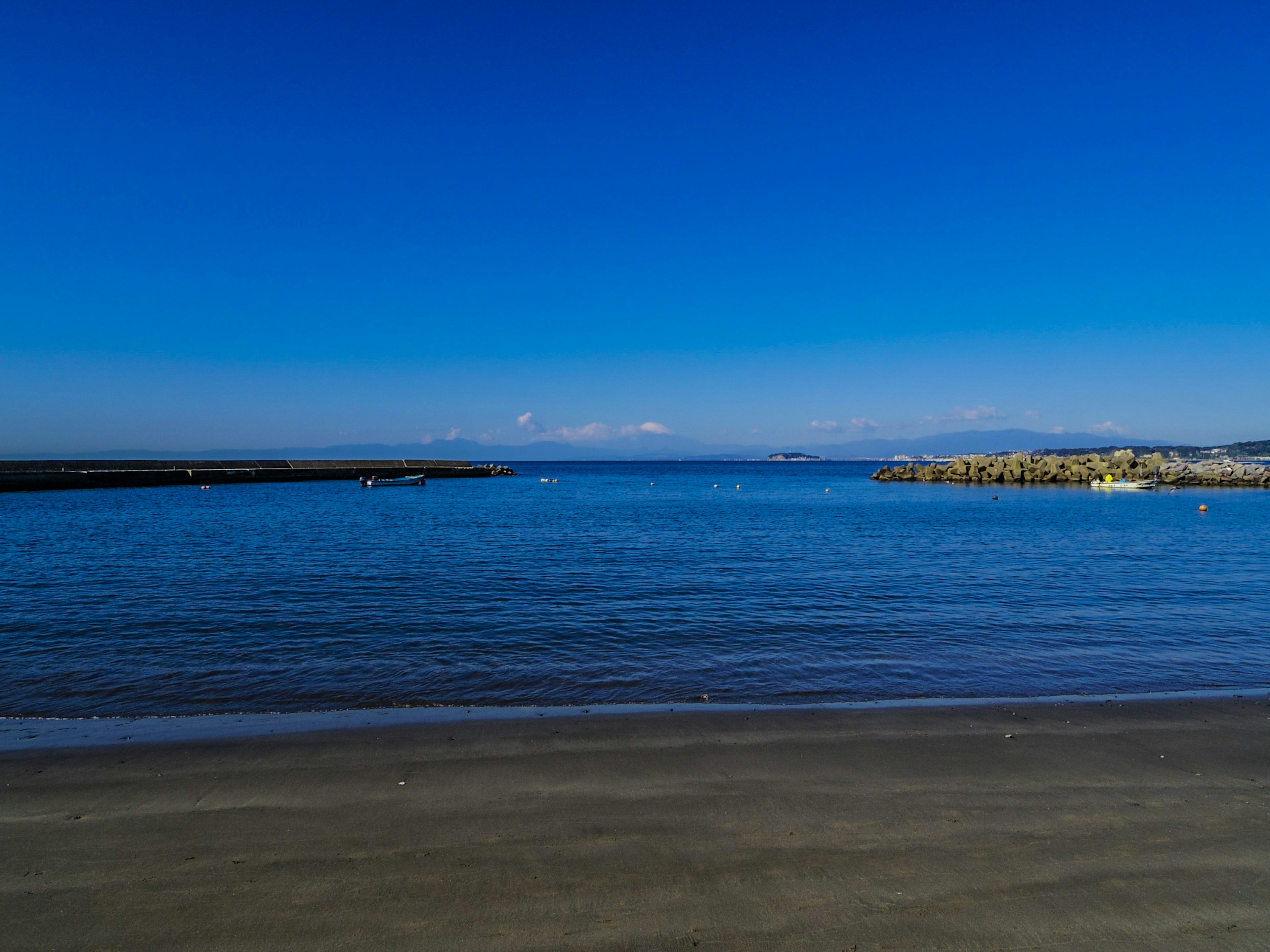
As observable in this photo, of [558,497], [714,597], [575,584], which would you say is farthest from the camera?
[558,497]

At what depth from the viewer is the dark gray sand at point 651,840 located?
4.44 meters

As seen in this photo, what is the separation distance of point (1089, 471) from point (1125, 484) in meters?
12.9

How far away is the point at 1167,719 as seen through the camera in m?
8.60

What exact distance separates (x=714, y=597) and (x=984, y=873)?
12.1 metres

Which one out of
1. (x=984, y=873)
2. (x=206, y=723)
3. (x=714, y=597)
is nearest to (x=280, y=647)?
(x=206, y=723)

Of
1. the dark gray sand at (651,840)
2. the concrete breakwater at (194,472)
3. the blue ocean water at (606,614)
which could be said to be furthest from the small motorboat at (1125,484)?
the concrete breakwater at (194,472)

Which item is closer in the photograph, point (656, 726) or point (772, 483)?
point (656, 726)

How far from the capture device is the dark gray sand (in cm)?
444

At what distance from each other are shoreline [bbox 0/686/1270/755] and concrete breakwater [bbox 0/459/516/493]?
71.8 meters

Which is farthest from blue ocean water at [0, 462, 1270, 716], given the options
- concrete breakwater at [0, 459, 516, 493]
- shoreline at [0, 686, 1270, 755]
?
concrete breakwater at [0, 459, 516, 493]

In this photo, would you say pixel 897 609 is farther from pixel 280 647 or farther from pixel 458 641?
pixel 280 647

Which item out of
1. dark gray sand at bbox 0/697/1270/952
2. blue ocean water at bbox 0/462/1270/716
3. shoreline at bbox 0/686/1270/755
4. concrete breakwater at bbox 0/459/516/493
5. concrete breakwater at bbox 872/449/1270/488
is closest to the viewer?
dark gray sand at bbox 0/697/1270/952

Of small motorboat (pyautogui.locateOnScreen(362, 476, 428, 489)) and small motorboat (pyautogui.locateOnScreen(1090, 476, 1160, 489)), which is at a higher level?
small motorboat (pyautogui.locateOnScreen(362, 476, 428, 489))

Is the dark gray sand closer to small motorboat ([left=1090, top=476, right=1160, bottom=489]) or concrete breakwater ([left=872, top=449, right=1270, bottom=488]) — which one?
small motorboat ([left=1090, top=476, right=1160, bottom=489])
